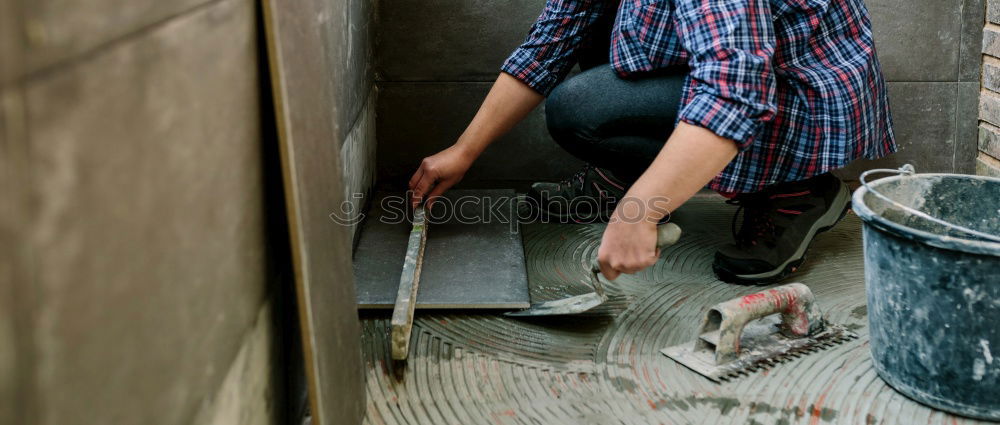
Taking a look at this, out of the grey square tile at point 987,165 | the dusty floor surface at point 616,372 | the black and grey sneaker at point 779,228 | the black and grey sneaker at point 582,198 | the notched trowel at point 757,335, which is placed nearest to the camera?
the dusty floor surface at point 616,372

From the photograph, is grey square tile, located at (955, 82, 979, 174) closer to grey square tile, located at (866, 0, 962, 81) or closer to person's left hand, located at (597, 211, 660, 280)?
grey square tile, located at (866, 0, 962, 81)

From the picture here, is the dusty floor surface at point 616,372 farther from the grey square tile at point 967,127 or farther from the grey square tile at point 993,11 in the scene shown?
the grey square tile at point 993,11

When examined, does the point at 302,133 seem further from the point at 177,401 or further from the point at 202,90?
the point at 177,401

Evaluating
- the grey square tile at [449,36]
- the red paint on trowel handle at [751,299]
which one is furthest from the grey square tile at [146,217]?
the grey square tile at [449,36]

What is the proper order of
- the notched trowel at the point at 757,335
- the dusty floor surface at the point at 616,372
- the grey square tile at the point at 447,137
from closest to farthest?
1. the dusty floor surface at the point at 616,372
2. the notched trowel at the point at 757,335
3. the grey square tile at the point at 447,137

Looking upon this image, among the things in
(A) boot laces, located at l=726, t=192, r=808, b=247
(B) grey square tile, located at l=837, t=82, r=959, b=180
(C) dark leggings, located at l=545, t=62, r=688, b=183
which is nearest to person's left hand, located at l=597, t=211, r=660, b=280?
(C) dark leggings, located at l=545, t=62, r=688, b=183

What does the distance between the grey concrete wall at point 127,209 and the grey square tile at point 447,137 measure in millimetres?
1645

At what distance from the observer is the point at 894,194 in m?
1.60

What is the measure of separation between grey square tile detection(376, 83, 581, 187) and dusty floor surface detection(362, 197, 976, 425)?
694 millimetres

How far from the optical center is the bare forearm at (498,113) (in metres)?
1.99

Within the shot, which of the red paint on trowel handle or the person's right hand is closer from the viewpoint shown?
the red paint on trowel handle

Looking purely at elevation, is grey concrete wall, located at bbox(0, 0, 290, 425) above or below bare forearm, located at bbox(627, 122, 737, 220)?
above

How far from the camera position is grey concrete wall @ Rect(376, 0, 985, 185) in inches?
101

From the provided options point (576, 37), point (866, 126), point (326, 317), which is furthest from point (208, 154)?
point (866, 126)
